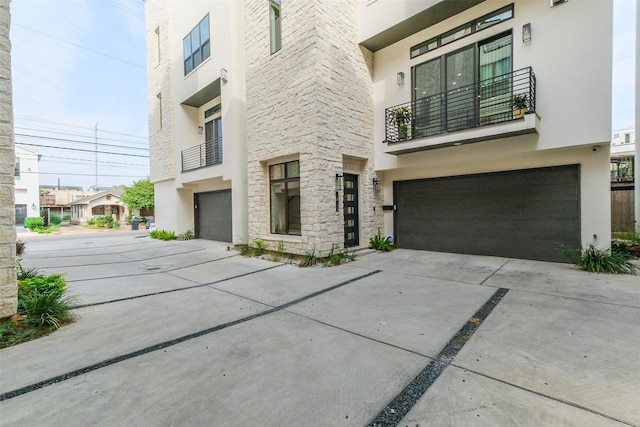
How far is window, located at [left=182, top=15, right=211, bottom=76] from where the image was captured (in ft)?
35.5

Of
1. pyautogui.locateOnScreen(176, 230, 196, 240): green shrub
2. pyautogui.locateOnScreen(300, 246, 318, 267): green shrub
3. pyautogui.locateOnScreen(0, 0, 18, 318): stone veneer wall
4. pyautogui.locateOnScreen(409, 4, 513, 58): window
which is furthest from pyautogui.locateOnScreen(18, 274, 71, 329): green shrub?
pyautogui.locateOnScreen(409, 4, 513, 58): window

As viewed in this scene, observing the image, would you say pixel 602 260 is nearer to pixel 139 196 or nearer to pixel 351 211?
pixel 351 211

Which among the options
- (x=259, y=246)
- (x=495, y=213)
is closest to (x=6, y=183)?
(x=259, y=246)

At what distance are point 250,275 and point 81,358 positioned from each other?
3.48m

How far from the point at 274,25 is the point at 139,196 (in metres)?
23.7

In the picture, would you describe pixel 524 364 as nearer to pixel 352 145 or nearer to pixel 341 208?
pixel 341 208

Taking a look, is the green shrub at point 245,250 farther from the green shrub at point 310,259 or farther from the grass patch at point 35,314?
the grass patch at point 35,314

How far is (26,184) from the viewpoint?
2577cm

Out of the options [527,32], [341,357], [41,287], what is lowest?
[341,357]

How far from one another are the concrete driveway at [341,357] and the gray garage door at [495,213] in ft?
5.60

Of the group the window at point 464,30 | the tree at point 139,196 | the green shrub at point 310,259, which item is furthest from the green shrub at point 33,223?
the window at point 464,30

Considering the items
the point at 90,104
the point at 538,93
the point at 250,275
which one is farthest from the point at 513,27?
the point at 90,104

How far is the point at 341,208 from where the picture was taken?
Result: 751 cm

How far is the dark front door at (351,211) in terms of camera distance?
319 inches
